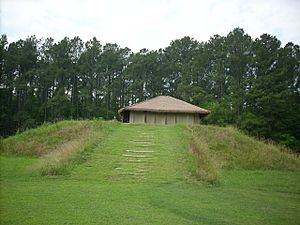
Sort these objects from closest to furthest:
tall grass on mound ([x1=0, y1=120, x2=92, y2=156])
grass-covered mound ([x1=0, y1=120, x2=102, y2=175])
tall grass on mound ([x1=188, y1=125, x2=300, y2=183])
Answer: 1. grass-covered mound ([x1=0, y1=120, x2=102, y2=175])
2. tall grass on mound ([x1=188, y1=125, x2=300, y2=183])
3. tall grass on mound ([x1=0, y1=120, x2=92, y2=156])

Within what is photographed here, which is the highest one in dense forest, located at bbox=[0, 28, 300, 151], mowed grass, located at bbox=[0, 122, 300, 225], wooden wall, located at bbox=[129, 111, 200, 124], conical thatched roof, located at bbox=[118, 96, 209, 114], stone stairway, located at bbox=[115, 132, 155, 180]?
dense forest, located at bbox=[0, 28, 300, 151]

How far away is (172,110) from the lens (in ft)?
96.5

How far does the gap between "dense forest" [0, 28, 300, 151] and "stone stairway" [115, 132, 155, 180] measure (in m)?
22.9

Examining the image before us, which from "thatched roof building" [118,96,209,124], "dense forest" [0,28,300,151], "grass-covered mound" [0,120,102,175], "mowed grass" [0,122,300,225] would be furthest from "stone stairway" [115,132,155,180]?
"dense forest" [0,28,300,151]

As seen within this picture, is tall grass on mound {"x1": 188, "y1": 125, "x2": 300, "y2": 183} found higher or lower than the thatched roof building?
lower

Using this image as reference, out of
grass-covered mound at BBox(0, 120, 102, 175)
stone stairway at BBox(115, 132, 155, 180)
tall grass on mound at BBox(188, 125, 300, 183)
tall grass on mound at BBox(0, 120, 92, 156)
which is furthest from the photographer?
tall grass on mound at BBox(0, 120, 92, 156)

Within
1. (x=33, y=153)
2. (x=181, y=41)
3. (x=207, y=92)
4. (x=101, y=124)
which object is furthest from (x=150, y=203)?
(x=181, y=41)

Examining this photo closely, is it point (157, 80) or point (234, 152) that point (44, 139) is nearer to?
point (234, 152)

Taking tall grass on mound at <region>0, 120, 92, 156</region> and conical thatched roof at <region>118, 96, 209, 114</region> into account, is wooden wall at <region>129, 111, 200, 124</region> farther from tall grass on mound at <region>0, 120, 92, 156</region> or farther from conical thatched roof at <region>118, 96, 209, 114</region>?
tall grass on mound at <region>0, 120, 92, 156</region>

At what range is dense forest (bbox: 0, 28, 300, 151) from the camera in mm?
38062

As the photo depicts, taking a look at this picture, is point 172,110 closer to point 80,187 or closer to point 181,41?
point 80,187

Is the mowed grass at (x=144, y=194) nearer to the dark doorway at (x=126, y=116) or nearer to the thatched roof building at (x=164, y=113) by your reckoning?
the thatched roof building at (x=164, y=113)

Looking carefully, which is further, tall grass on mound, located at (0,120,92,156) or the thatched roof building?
the thatched roof building

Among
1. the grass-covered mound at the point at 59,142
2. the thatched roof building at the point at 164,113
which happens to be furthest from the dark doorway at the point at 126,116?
the grass-covered mound at the point at 59,142
